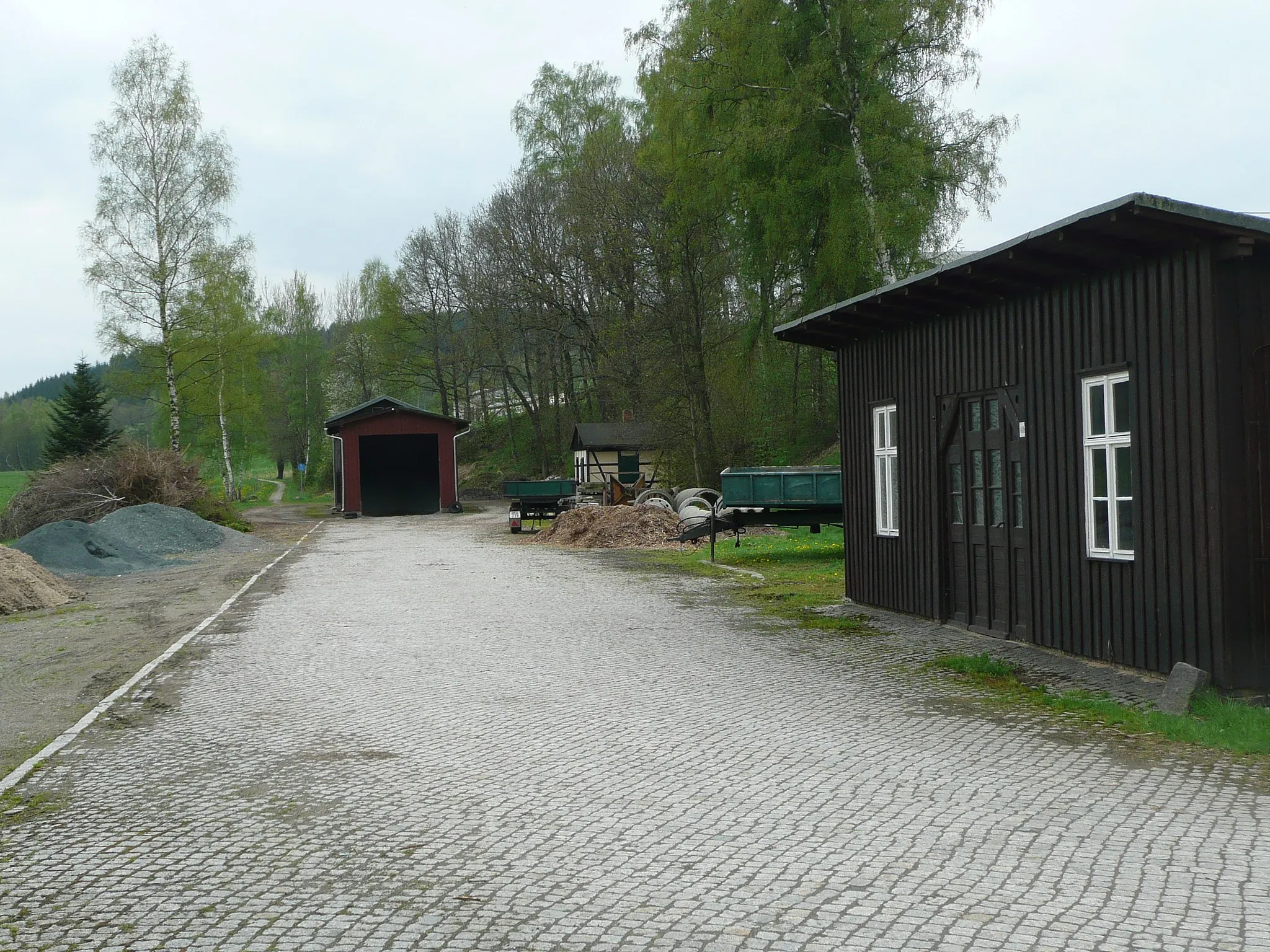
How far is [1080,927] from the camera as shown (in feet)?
13.5

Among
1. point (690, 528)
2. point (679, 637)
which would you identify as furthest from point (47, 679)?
point (690, 528)

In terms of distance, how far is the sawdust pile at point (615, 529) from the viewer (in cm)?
2694

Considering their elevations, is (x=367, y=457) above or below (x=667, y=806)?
above

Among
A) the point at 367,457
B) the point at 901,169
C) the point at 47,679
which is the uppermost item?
the point at 901,169

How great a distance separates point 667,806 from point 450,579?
13333 mm

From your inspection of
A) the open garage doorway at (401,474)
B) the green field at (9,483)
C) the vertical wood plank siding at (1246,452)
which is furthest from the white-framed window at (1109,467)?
the green field at (9,483)

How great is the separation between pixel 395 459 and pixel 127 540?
1931 centimetres

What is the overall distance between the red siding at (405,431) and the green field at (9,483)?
16.8 meters

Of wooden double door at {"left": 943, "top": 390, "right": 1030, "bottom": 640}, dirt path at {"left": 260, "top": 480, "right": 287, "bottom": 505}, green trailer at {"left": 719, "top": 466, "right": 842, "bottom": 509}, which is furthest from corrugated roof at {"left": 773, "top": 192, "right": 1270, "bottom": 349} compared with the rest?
dirt path at {"left": 260, "top": 480, "right": 287, "bottom": 505}

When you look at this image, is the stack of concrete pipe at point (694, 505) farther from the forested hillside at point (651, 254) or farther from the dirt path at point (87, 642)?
the dirt path at point (87, 642)

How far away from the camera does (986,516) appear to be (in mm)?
11445

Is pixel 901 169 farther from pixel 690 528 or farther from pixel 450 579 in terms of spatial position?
pixel 450 579

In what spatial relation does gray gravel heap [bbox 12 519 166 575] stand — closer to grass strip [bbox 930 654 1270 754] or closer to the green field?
grass strip [bbox 930 654 1270 754]

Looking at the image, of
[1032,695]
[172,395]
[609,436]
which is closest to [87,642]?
[1032,695]
